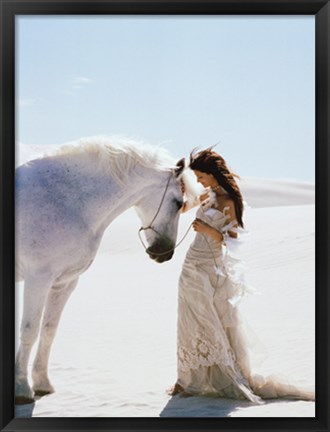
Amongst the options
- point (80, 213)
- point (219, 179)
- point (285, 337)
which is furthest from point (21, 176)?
point (285, 337)

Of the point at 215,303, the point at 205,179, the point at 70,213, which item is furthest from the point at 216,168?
the point at 70,213

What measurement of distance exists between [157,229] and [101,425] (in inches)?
54.5

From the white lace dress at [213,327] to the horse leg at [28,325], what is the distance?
3.60ft

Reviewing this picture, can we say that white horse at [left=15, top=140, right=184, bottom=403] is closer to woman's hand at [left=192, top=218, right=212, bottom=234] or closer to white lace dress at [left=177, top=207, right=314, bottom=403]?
woman's hand at [left=192, top=218, right=212, bottom=234]

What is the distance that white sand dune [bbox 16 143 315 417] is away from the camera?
4777 millimetres

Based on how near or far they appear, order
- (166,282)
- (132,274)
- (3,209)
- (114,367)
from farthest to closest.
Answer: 1. (132,274)
2. (166,282)
3. (114,367)
4. (3,209)

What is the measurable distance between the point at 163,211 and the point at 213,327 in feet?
3.12

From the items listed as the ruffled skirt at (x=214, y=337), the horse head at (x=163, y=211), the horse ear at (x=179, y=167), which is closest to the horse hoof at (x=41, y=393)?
the ruffled skirt at (x=214, y=337)

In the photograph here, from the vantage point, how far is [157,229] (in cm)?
471

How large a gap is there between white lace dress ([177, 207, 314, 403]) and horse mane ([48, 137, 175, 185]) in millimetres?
589

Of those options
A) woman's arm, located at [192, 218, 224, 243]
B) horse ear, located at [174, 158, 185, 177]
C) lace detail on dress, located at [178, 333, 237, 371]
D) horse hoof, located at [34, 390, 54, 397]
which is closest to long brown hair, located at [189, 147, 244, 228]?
horse ear, located at [174, 158, 185, 177]

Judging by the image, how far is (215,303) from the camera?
4988 millimetres

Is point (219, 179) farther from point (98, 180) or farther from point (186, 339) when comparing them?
point (186, 339)

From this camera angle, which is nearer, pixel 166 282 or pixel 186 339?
pixel 186 339
